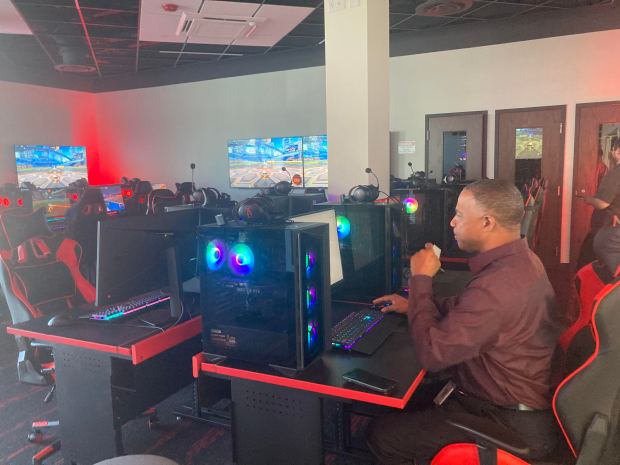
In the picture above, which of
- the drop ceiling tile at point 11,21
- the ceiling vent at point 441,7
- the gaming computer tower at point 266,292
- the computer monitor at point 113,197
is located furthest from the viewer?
the computer monitor at point 113,197

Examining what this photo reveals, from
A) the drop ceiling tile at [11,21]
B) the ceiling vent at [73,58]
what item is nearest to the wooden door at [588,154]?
the drop ceiling tile at [11,21]

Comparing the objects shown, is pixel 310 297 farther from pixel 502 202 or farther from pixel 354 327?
pixel 502 202

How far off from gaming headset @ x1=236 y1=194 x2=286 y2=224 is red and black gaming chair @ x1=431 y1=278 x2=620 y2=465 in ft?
2.90

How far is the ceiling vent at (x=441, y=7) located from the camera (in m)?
5.07

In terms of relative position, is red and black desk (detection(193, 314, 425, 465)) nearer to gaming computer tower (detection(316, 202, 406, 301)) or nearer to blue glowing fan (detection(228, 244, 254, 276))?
blue glowing fan (detection(228, 244, 254, 276))

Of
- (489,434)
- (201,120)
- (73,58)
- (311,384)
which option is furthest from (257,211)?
(201,120)

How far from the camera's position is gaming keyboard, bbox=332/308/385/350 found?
191 cm

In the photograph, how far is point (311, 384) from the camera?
1626 mm

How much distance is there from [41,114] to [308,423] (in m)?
8.73

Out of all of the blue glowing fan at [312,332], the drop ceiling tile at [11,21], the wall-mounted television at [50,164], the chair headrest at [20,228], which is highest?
the drop ceiling tile at [11,21]

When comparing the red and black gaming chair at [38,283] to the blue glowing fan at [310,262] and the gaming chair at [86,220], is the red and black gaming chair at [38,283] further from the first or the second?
the blue glowing fan at [310,262]

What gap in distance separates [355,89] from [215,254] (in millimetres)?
2252

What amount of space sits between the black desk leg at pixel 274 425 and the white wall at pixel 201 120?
20.6 feet

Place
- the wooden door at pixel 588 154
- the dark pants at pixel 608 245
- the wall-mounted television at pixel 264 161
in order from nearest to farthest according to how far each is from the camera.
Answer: the dark pants at pixel 608 245, the wooden door at pixel 588 154, the wall-mounted television at pixel 264 161
